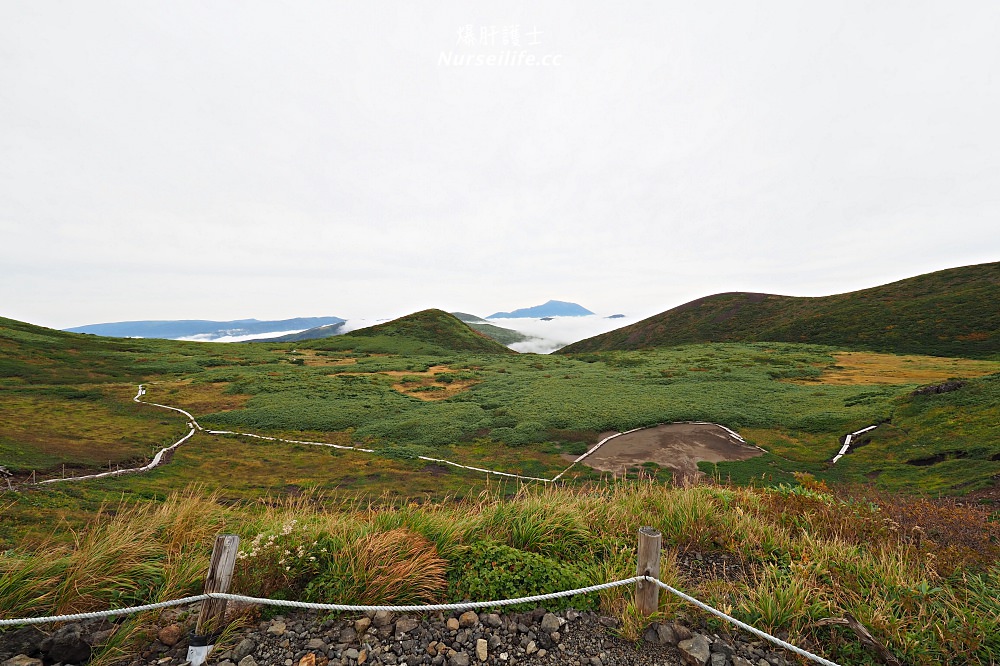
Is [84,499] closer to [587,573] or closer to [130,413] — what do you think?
[587,573]

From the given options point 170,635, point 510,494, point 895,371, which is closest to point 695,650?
point 170,635

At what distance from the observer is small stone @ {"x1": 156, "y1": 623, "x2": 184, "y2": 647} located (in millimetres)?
3996

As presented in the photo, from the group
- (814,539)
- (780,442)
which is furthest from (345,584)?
(780,442)

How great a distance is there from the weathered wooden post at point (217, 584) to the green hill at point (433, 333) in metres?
81.1

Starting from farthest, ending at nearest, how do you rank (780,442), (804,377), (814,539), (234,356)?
(234,356) < (804,377) < (780,442) < (814,539)

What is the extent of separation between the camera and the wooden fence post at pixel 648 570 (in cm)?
463

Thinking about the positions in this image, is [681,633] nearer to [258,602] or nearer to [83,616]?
[258,602]

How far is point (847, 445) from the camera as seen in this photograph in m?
19.3

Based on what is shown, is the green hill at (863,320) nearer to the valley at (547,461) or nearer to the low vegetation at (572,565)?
the valley at (547,461)

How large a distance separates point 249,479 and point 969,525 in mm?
19738

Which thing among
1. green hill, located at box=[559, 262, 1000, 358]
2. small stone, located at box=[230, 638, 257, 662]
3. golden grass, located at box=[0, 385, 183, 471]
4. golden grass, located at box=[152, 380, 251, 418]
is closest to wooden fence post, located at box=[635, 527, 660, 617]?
small stone, located at box=[230, 638, 257, 662]

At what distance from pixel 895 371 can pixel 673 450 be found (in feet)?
120

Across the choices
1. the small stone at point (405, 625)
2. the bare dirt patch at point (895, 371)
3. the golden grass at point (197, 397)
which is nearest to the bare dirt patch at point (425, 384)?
the golden grass at point (197, 397)

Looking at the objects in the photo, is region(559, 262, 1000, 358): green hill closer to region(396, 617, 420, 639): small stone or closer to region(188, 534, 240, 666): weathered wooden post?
region(396, 617, 420, 639): small stone
